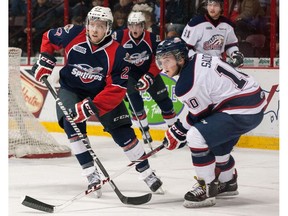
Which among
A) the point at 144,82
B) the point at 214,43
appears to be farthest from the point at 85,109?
the point at 214,43

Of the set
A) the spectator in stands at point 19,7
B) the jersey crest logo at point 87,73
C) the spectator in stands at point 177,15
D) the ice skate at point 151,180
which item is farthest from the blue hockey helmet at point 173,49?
the spectator in stands at point 19,7

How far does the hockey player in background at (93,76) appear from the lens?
406 centimetres

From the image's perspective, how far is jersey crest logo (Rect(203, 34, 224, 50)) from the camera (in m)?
6.00

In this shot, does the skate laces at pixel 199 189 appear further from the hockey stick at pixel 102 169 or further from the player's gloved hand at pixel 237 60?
the player's gloved hand at pixel 237 60

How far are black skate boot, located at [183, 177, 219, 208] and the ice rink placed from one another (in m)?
0.04

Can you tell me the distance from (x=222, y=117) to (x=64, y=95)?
93cm

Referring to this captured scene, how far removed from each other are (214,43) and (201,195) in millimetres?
2356

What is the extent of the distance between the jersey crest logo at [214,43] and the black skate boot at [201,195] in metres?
2.26

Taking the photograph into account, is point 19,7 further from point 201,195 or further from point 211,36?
point 201,195

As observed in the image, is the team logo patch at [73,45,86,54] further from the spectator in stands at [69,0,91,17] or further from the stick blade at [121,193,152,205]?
the spectator in stands at [69,0,91,17]

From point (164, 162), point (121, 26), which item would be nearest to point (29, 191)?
point (164, 162)

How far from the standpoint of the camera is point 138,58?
5.99m

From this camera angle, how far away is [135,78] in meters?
6.08
